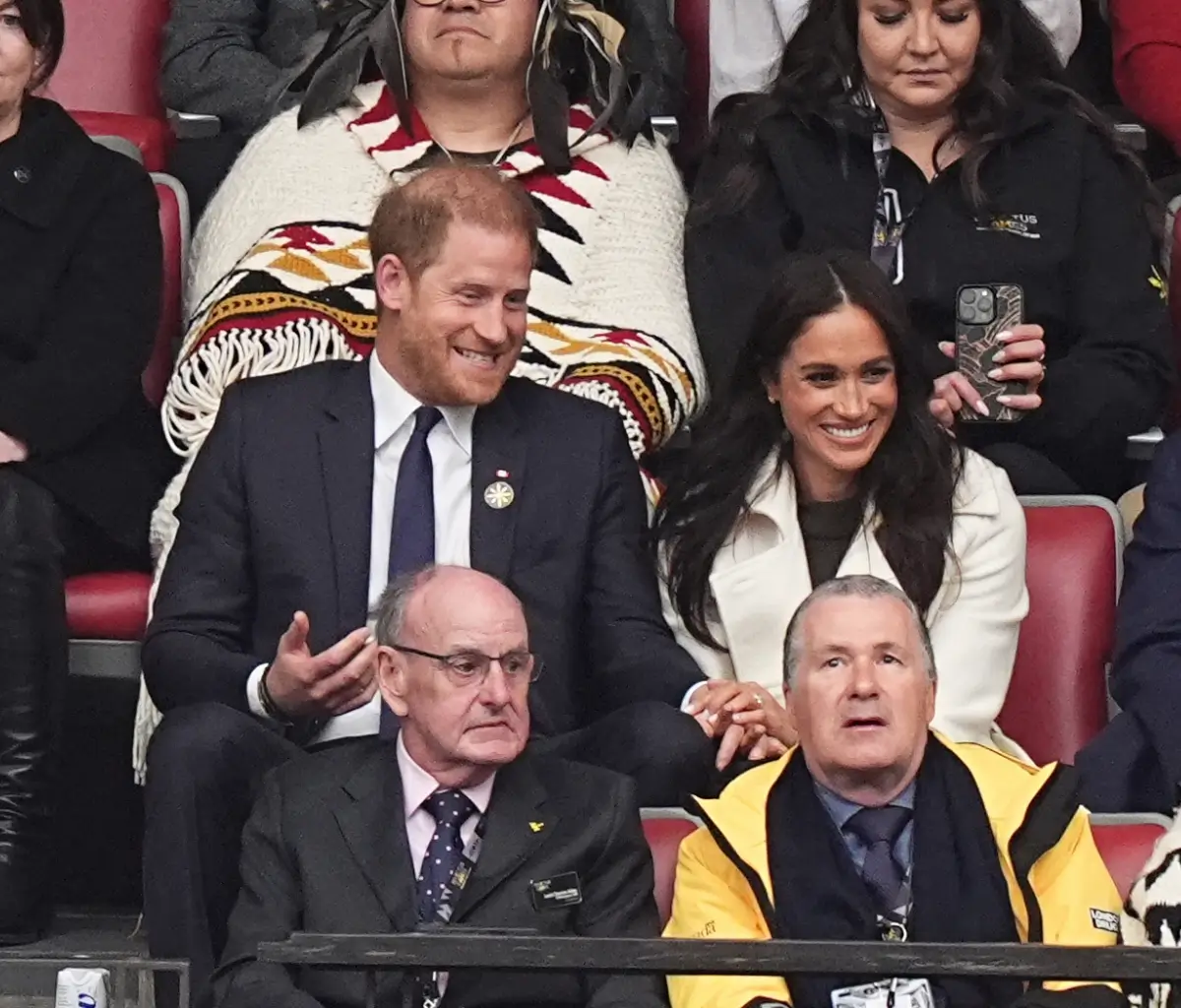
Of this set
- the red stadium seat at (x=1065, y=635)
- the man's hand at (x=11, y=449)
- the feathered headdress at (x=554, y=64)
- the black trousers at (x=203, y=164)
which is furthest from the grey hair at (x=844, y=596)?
the black trousers at (x=203, y=164)

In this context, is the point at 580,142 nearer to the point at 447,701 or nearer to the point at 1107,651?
the point at 1107,651

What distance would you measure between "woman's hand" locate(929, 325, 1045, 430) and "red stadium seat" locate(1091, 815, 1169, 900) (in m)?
0.71

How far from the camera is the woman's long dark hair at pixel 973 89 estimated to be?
3.83 meters

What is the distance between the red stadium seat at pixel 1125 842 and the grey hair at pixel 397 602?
0.72 metres

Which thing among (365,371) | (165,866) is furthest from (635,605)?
(165,866)

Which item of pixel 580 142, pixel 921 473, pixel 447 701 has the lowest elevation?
pixel 447 701

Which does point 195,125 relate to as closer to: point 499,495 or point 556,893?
point 499,495

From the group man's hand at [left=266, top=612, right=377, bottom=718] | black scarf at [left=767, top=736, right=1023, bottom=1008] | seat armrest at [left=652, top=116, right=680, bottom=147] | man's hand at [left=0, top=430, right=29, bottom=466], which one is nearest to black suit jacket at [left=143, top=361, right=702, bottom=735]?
man's hand at [left=266, top=612, right=377, bottom=718]

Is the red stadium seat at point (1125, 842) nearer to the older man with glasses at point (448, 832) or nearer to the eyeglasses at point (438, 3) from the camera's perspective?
the older man with glasses at point (448, 832)

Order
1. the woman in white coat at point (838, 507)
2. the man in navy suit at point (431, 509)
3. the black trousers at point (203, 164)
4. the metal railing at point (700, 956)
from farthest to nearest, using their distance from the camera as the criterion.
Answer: the black trousers at point (203, 164), the woman in white coat at point (838, 507), the man in navy suit at point (431, 509), the metal railing at point (700, 956)

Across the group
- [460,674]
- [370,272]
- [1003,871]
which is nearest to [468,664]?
[460,674]

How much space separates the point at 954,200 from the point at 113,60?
138 cm

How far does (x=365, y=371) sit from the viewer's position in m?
3.30

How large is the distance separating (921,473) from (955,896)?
28.2 inches
